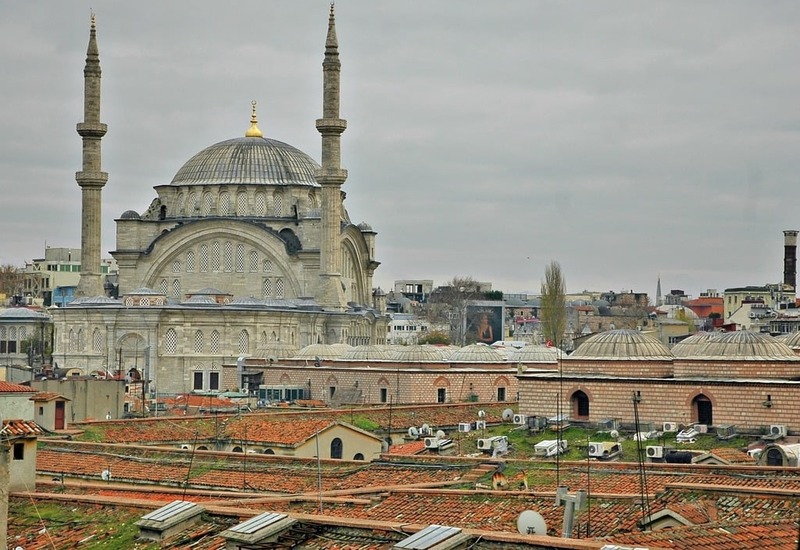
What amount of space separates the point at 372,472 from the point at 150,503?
19.7 feet

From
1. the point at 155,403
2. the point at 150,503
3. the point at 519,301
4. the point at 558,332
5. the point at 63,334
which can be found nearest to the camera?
the point at 150,503

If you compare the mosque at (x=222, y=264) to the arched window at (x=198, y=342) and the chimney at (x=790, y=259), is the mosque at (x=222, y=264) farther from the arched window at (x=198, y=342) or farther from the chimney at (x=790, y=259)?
the chimney at (x=790, y=259)

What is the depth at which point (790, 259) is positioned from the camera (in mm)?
85625

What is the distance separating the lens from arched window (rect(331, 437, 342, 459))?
2667cm

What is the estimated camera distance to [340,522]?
1144 centimetres

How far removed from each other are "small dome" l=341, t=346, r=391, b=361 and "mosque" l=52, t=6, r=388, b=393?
8720 mm

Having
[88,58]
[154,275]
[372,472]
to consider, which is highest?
[88,58]

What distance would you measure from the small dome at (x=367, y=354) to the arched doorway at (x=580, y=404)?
1723cm

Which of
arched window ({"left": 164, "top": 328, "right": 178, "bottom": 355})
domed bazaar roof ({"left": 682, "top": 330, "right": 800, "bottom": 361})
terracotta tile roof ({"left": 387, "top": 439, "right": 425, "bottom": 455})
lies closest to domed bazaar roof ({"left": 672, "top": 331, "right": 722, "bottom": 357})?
domed bazaar roof ({"left": 682, "top": 330, "right": 800, "bottom": 361})

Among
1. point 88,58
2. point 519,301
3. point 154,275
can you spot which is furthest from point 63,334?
point 519,301

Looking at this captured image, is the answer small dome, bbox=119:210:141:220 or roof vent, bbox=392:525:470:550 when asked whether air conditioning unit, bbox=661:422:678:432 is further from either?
small dome, bbox=119:210:141:220

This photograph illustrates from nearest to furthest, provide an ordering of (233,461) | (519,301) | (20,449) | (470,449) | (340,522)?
1. (340,522)
2. (20,449)
3. (233,461)
4. (470,449)
5. (519,301)

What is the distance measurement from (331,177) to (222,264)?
6.41m

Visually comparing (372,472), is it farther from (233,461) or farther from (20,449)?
(20,449)
